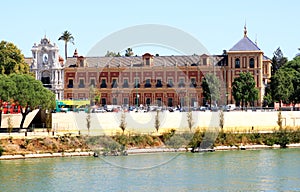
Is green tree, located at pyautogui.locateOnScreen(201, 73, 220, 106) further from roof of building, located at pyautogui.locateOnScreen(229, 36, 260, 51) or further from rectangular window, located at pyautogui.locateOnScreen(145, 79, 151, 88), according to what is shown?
rectangular window, located at pyautogui.locateOnScreen(145, 79, 151, 88)

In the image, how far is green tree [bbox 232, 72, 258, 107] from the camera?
69.3m

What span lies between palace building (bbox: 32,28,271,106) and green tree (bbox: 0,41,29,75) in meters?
12.2

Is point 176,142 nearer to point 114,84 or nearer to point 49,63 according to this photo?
point 114,84

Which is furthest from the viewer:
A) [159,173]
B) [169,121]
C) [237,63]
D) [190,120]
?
[237,63]

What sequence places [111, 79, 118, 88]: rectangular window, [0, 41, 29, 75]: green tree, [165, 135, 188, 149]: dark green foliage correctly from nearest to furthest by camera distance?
[165, 135, 188, 149]: dark green foliage < [0, 41, 29, 75]: green tree < [111, 79, 118, 88]: rectangular window

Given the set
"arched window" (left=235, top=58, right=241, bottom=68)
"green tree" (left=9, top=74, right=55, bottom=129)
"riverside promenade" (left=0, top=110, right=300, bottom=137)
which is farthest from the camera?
"arched window" (left=235, top=58, right=241, bottom=68)

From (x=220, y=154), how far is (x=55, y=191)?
1576 cm

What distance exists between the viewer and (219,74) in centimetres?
7312

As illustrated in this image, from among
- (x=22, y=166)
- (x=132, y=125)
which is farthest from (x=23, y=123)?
(x=22, y=166)

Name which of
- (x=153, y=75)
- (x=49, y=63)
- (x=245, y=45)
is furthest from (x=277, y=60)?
(x=49, y=63)

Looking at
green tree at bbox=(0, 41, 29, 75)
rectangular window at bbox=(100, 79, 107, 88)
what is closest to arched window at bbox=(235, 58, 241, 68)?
rectangular window at bbox=(100, 79, 107, 88)

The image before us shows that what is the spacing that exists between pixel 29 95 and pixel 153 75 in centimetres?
2679

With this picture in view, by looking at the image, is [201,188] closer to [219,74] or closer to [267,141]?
[267,141]

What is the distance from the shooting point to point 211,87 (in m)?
69.6
